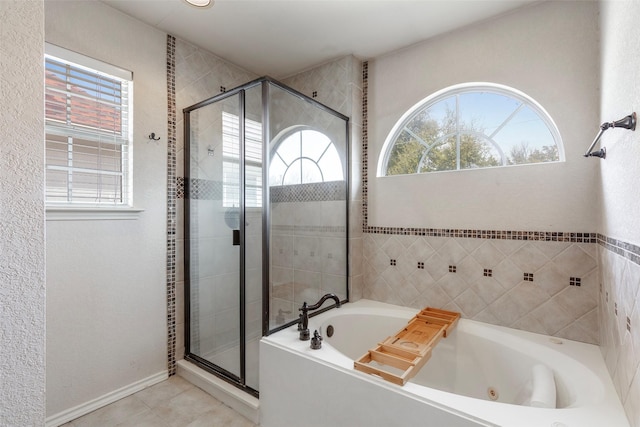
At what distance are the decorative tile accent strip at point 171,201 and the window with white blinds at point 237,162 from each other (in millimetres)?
416

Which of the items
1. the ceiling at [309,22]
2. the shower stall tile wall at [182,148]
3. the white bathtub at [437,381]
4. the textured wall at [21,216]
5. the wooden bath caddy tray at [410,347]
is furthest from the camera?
the shower stall tile wall at [182,148]

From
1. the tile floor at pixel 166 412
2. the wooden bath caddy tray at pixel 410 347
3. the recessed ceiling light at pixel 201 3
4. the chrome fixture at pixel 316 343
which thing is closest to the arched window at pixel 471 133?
the wooden bath caddy tray at pixel 410 347

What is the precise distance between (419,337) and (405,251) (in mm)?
739

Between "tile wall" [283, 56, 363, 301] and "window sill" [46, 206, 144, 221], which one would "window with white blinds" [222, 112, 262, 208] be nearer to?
"window sill" [46, 206, 144, 221]

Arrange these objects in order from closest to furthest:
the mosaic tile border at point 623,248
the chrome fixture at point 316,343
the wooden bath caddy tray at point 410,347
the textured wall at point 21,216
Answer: the textured wall at point 21,216, the mosaic tile border at point 623,248, the wooden bath caddy tray at point 410,347, the chrome fixture at point 316,343

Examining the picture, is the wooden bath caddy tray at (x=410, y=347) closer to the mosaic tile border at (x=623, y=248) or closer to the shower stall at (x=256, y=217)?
the shower stall at (x=256, y=217)

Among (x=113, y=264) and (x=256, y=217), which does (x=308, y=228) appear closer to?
(x=256, y=217)

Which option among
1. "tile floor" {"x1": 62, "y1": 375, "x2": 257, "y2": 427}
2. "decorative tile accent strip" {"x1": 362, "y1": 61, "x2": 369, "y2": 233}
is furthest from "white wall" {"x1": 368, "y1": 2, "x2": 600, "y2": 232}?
"tile floor" {"x1": 62, "y1": 375, "x2": 257, "y2": 427}

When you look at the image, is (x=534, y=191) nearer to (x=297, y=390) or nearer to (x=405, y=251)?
(x=405, y=251)

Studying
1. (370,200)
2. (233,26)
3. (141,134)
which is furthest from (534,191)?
(141,134)

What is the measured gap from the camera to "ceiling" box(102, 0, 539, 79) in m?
1.90

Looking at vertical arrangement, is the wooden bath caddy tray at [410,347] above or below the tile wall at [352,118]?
below

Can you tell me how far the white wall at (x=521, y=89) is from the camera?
5.70 ft

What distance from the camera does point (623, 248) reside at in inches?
45.1
